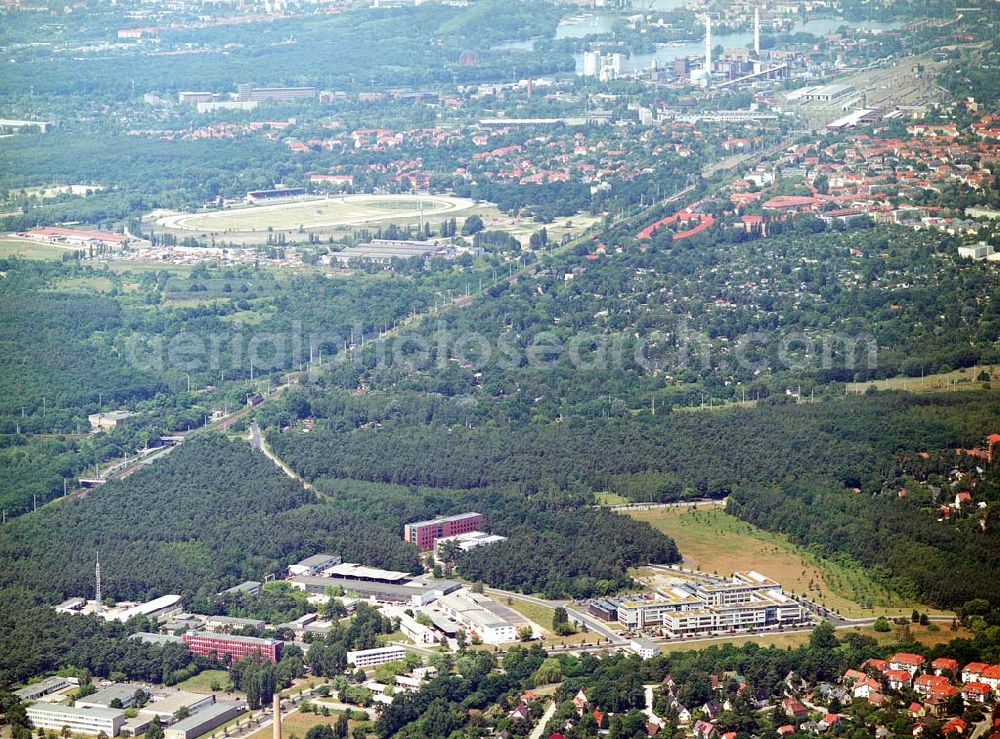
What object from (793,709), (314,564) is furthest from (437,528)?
(793,709)

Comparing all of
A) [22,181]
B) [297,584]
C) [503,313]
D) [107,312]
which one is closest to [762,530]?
[297,584]

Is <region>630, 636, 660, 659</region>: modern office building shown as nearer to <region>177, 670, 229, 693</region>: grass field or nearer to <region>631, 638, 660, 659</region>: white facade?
<region>631, 638, 660, 659</region>: white facade

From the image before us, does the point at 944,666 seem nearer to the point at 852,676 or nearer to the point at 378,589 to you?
the point at 852,676

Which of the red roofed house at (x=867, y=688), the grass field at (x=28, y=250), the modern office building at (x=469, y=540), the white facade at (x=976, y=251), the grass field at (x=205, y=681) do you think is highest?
the white facade at (x=976, y=251)

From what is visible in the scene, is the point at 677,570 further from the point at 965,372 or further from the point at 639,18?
the point at 639,18

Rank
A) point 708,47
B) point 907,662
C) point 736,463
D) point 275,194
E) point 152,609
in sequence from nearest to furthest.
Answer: point 907,662 < point 152,609 < point 736,463 < point 275,194 < point 708,47

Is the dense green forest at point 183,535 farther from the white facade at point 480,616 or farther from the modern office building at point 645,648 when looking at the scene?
the modern office building at point 645,648

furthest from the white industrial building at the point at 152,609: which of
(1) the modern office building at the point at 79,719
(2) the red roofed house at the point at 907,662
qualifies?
(2) the red roofed house at the point at 907,662
